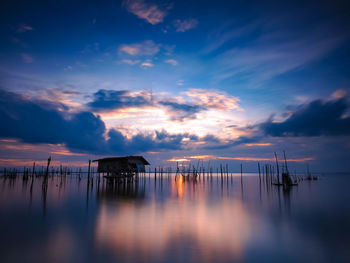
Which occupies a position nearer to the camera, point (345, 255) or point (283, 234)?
point (345, 255)

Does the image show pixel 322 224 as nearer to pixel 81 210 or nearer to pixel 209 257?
pixel 209 257

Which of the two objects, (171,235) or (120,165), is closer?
(171,235)

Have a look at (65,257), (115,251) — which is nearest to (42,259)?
(65,257)

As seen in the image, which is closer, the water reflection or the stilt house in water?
the water reflection

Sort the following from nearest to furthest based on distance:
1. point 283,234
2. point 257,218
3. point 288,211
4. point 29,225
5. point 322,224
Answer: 1. point 283,234
2. point 29,225
3. point 322,224
4. point 257,218
5. point 288,211

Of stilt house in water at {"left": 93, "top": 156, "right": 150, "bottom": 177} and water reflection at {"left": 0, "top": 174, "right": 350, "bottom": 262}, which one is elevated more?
stilt house in water at {"left": 93, "top": 156, "right": 150, "bottom": 177}

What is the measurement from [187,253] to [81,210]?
13.0 metres

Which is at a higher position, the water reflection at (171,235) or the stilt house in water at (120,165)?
the stilt house in water at (120,165)

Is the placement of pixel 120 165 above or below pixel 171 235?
above

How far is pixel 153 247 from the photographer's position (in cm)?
984

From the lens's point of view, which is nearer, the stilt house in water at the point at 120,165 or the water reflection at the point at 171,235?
the water reflection at the point at 171,235

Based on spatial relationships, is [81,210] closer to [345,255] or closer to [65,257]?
[65,257]

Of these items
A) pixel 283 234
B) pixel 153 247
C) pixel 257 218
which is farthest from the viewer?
pixel 257 218

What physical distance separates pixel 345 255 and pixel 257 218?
7.13m
